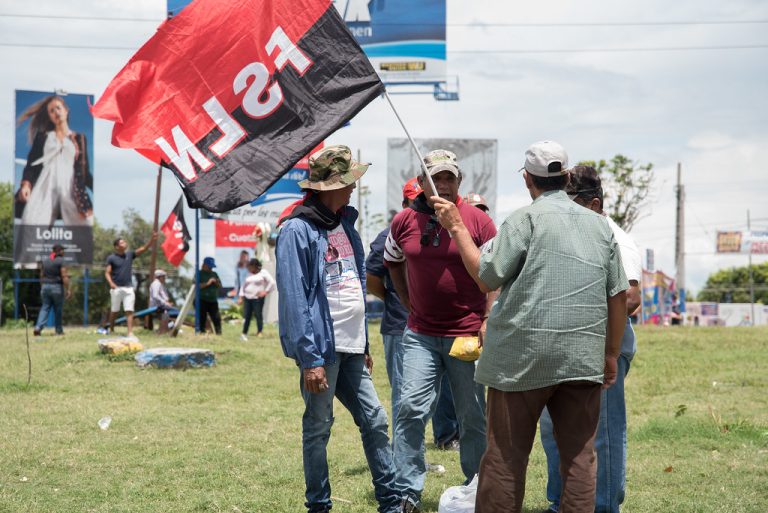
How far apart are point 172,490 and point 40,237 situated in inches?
799

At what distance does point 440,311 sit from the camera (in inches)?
209

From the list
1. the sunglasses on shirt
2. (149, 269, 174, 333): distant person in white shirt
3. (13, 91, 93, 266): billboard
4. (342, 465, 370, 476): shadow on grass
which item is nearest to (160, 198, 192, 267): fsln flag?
(13, 91, 93, 266): billboard

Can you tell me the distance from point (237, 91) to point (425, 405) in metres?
2.14

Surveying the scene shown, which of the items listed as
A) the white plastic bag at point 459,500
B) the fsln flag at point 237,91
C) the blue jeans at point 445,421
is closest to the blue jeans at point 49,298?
the blue jeans at point 445,421

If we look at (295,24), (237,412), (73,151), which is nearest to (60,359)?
(237,412)

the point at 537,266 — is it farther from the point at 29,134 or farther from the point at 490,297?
the point at 29,134

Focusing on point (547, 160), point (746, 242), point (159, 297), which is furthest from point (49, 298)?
point (746, 242)

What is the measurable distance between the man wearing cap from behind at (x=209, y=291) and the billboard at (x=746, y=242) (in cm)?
6123

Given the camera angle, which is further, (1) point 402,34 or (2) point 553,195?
(1) point 402,34

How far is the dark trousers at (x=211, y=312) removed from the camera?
19.1 meters

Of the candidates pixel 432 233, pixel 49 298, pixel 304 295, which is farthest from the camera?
pixel 49 298

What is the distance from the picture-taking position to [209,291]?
19.0 meters

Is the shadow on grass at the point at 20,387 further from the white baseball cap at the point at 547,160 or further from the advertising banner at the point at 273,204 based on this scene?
the advertising banner at the point at 273,204

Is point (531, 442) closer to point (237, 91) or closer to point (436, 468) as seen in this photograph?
point (436, 468)
